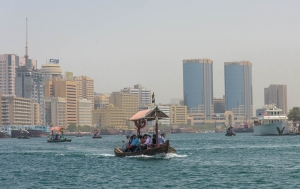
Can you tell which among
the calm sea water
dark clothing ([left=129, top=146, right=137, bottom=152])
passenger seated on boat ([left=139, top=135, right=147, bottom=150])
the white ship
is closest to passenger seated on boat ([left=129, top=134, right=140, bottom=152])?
dark clothing ([left=129, top=146, right=137, bottom=152])

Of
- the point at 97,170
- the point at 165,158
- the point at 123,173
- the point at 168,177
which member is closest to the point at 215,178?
the point at 168,177

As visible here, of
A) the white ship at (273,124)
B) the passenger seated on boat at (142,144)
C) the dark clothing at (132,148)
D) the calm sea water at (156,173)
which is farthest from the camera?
the white ship at (273,124)

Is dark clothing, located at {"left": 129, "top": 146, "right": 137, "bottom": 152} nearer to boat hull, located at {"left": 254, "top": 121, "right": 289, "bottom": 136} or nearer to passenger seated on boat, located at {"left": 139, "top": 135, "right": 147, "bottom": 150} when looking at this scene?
passenger seated on boat, located at {"left": 139, "top": 135, "right": 147, "bottom": 150}

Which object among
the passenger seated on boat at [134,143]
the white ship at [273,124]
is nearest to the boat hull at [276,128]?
the white ship at [273,124]

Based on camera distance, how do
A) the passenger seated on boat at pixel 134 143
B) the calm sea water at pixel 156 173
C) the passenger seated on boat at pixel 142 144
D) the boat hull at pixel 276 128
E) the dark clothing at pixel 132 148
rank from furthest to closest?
the boat hull at pixel 276 128 < the dark clothing at pixel 132 148 < the passenger seated on boat at pixel 134 143 < the passenger seated on boat at pixel 142 144 < the calm sea water at pixel 156 173

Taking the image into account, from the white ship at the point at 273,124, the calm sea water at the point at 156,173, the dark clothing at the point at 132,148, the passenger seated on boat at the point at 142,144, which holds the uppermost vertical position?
the white ship at the point at 273,124

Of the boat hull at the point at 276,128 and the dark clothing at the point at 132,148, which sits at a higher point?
the boat hull at the point at 276,128

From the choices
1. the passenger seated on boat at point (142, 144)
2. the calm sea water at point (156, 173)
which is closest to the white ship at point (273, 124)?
the calm sea water at point (156, 173)

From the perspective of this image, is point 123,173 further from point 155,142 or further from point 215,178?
point 155,142

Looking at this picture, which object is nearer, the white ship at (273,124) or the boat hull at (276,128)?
the boat hull at (276,128)

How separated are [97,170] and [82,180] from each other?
316 inches

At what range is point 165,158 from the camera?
68.4 metres

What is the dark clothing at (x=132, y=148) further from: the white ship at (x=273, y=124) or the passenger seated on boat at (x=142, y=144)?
the white ship at (x=273, y=124)

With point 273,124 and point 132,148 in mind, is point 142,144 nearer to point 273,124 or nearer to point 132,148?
point 132,148
